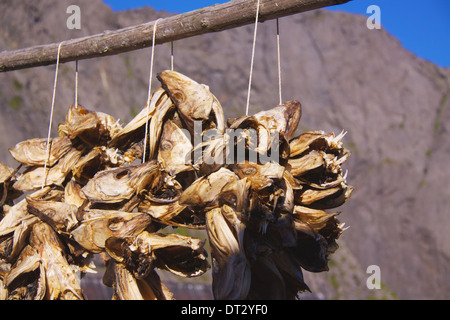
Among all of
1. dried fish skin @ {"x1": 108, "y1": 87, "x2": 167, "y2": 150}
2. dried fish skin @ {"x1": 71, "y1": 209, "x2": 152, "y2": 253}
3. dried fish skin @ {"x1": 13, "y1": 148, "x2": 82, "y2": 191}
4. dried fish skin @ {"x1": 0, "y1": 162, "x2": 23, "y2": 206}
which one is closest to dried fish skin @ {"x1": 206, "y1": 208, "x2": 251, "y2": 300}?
dried fish skin @ {"x1": 71, "y1": 209, "x2": 152, "y2": 253}

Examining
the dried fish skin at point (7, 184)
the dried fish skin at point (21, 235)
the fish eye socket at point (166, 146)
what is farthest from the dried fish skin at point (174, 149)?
the dried fish skin at point (7, 184)

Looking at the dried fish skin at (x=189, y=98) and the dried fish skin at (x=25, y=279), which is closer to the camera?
the dried fish skin at (x=189, y=98)

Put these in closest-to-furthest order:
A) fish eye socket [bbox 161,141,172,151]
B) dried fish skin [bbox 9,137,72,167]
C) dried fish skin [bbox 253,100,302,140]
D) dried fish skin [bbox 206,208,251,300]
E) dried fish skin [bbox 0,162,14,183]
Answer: dried fish skin [bbox 206,208,251,300], dried fish skin [bbox 253,100,302,140], fish eye socket [bbox 161,141,172,151], dried fish skin [bbox 9,137,72,167], dried fish skin [bbox 0,162,14,183]

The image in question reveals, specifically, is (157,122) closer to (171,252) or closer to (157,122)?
(157,122)

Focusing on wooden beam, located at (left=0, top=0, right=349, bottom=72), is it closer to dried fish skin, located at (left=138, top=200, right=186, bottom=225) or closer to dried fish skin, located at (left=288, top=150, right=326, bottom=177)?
dried fish skin, located at (left=288, top=150, right=326, bottom=177)

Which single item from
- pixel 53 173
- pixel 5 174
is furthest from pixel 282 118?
pixel 5 174

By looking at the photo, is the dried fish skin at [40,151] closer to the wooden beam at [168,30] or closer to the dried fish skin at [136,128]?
the dried fish skin at [136,128]
